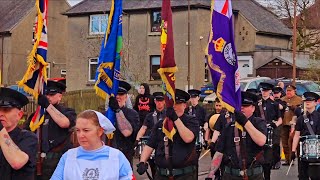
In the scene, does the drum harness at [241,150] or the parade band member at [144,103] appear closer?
the drum harness at [241,150]

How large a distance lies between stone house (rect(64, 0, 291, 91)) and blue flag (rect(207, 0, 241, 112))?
95.6 ft

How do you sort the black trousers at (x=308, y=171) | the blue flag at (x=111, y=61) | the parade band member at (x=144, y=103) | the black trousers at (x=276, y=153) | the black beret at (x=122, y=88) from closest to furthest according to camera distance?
the blue flag at (x=111, y=61), the black beret at (x=122, y=88), the black trousers at (x=308, y=171), the parade band member at (x=144, y=103), the black trousers at (x=276, y=153)

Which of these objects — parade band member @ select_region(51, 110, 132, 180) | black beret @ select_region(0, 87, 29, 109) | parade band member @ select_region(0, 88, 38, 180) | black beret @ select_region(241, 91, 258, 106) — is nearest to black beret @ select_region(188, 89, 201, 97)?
black beret @ select_region(241, 91, 258, 106)

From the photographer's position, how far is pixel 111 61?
29.9 feet

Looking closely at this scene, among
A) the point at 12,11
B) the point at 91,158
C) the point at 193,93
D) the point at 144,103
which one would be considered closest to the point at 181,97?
the point at 91,158

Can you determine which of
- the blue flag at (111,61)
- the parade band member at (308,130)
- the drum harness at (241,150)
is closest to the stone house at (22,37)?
the parade band member at (308,130)

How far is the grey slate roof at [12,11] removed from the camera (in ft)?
159

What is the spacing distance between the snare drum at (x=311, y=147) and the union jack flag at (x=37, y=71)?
5.05 m

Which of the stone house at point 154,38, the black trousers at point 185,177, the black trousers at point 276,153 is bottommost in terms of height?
the black trousers at point 276,153

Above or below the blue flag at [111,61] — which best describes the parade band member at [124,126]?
below

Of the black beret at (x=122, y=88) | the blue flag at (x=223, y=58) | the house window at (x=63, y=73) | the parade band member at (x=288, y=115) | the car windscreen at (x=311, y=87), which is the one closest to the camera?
the blue flag at (x=223, y=58)

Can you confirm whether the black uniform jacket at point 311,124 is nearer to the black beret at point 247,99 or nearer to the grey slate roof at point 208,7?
the black beret at point 247,99

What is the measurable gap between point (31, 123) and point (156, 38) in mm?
31898

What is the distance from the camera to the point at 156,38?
40.1 metres
